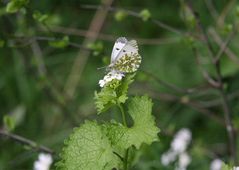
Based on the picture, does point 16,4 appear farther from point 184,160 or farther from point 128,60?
point 184,160

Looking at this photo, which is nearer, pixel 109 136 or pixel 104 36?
pixel 109 136

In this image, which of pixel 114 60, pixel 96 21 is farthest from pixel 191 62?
pixel 114 60

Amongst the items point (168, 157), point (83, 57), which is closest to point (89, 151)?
point (168, 157)

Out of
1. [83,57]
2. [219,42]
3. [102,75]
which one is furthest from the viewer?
[83,57]

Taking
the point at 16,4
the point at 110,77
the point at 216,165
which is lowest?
the point at 110,77

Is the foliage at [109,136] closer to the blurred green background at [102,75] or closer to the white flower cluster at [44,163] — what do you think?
the white flower cluster at [44,163]

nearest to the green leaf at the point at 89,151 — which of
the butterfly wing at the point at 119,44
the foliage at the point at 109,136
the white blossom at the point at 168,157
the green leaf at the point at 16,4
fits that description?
the foliage at the point at 109,136
